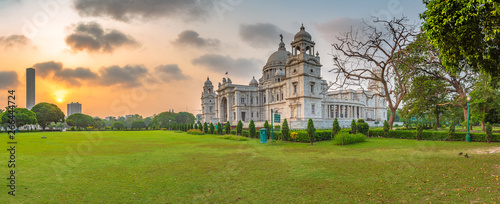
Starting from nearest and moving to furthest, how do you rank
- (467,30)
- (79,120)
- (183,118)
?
(467,30) → (79,120) → (183,118)

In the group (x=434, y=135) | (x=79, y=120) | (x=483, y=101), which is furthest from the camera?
(x=79, y=120)

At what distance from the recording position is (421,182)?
862cm

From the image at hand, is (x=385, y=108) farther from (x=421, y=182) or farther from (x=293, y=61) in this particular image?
(x=421, y=182)

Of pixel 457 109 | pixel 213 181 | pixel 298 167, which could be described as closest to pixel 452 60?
pixel 298 167

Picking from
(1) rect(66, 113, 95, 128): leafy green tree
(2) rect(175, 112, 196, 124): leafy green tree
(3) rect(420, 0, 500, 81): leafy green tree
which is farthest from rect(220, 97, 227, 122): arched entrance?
(3) rect(420, 0, 500, 81): leafy green tree

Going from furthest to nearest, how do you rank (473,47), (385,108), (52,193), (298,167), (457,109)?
1. (385,108)
2. (457,109)
3. (298,167)
4. (473,47)
5. (52,193)

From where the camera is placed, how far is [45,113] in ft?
235

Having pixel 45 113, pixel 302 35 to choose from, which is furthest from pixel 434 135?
pixel 45 113

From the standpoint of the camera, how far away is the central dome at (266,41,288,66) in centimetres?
7729

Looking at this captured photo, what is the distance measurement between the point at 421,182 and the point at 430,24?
6.45 meters

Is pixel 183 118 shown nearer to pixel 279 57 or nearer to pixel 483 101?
pixel 279 57

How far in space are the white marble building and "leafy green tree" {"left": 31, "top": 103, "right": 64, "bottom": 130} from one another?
41936mm

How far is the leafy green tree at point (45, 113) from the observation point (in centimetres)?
7094

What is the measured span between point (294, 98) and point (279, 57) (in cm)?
3123
